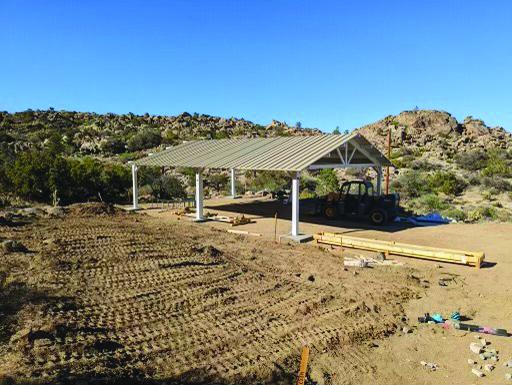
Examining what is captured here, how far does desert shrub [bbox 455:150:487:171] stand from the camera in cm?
3912

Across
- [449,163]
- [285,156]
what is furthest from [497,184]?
[285,156]

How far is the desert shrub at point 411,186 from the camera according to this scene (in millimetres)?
28734

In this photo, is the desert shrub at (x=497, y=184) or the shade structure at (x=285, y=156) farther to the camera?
Result: the desert shrub at (x=497, y=184)

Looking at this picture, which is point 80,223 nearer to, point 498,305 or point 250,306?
point 250,306

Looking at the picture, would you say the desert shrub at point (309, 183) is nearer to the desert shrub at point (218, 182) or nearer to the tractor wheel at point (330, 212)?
the desert shrub at point (218, 182)

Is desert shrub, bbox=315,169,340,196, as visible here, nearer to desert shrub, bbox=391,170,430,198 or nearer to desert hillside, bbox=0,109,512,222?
desert hillside, bbox=0,109,512,222

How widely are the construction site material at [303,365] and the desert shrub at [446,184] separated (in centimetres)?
2529

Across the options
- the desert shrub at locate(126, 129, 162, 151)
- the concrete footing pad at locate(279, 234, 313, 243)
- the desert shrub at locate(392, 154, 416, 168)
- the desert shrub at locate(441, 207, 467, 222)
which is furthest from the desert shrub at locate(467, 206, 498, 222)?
the desert shrub at locate(126, 129, 162, 151)

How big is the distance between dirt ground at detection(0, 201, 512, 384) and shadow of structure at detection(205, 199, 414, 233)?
13.2 feet

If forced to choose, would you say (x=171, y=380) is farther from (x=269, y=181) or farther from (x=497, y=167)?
(x=497, y=167)

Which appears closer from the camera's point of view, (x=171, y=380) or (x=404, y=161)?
(x=171, y=380)

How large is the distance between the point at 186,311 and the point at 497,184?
28.0 m

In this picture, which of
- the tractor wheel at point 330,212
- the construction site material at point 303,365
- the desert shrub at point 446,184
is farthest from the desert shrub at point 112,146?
the construction site material at point 303,365

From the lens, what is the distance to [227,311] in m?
8.42
